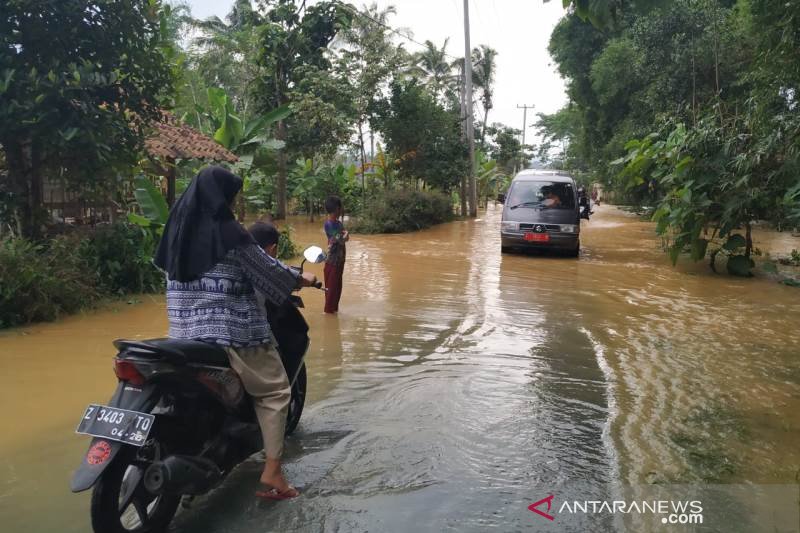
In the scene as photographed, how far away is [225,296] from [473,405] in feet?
8.49

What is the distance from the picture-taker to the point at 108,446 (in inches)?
112

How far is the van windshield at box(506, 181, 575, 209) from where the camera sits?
15.8 metres

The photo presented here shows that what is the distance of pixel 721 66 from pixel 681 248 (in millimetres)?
10936

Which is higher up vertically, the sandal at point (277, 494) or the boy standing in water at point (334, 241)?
the boy standing in water at point (334, 241)

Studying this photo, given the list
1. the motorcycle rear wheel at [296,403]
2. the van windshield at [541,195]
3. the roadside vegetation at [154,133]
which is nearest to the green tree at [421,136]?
the roadside vegetation at [154,133]

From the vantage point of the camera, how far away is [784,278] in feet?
38.4

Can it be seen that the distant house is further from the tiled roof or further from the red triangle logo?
the red triangle logo

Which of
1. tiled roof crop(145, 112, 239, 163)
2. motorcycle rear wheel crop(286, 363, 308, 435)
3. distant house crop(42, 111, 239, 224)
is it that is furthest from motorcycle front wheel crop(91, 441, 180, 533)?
tiled roof crop(145, 112, 239, 163)

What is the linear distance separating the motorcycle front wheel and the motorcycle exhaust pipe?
0.32 feet

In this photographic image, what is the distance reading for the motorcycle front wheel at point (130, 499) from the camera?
286 cm

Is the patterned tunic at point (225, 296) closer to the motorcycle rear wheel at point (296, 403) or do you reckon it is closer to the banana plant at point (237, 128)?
the motorcycle rear wheel at point (296, 403)

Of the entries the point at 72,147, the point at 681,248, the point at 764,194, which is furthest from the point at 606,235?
the point at 72,147

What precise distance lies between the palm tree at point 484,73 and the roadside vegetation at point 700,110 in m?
16.4

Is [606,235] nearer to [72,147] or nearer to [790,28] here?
[790,28]
